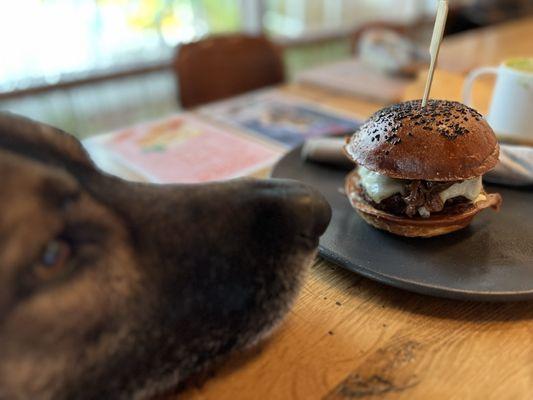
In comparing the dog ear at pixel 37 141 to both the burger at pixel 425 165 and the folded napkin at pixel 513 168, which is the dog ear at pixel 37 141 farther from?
the folded napkin at pixel 513 168

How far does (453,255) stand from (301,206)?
275 millimetres

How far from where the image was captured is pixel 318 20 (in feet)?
9.69

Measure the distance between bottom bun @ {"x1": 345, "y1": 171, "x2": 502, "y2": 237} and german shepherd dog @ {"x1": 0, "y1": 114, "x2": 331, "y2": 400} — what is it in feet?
0.59

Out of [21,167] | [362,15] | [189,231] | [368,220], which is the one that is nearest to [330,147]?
[368,220]

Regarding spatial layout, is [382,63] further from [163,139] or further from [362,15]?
[362,15]

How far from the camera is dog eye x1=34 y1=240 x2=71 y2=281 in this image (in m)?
0.36

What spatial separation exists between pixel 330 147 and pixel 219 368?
19.6 inches

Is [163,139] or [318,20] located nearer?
[163,139]

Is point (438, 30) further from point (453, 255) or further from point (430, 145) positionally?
point (453, 255)

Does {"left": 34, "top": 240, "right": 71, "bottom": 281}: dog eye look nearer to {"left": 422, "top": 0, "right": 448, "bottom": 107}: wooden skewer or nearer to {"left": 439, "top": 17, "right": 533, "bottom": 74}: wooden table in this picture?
{"left": 422, "top": 0, "right": 448, "bottom": 107}: wooden skewer

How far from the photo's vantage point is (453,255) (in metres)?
0.61

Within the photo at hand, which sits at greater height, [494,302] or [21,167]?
[21,167]

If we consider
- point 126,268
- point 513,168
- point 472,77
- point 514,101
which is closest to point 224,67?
point 472,77

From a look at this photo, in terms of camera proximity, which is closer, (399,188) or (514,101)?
(399,188)
